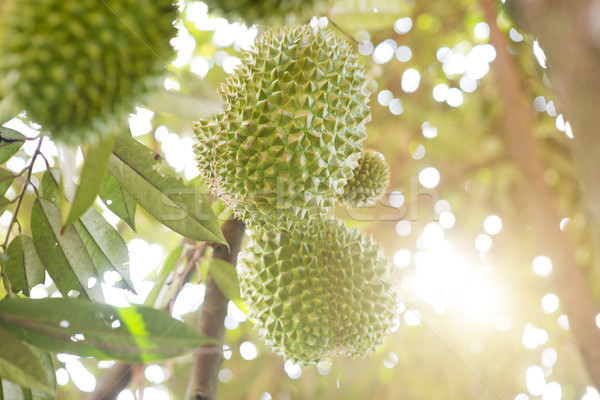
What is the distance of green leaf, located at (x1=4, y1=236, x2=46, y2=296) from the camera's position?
3.87ft

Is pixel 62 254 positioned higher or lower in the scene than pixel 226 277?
higher

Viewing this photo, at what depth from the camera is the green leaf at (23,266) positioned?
46.4 inches

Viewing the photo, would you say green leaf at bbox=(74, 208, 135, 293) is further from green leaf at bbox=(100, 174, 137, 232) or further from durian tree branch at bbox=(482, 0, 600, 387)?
durian tree branch at bbox=(482, 0, 600, 387)

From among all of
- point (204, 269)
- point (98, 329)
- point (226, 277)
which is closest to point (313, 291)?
point (226, 277)

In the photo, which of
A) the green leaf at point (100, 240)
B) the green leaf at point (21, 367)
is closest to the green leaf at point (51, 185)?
the green leaf at point (100, 240)

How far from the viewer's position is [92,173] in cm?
78

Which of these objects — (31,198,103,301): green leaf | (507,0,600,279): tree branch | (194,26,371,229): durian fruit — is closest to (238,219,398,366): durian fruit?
(194,26,371,229): durian fruit

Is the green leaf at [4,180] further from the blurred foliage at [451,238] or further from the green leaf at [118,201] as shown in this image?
the blurred foliage at [451,238]

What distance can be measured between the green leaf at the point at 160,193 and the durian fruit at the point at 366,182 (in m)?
0.64

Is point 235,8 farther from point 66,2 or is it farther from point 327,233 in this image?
point 327,233

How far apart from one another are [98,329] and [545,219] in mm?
2151

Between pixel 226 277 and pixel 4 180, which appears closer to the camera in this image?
pixel 4 180

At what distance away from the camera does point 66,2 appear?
683 mm

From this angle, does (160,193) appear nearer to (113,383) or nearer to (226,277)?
(226,277)
